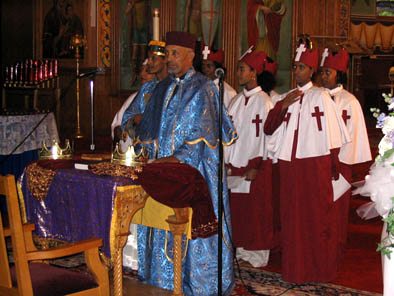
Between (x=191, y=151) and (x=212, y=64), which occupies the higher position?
(x=212, y=64)

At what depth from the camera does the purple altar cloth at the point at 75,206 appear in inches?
159

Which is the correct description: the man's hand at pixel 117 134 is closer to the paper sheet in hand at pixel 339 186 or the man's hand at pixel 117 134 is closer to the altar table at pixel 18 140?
the altar table at pixel 18 140

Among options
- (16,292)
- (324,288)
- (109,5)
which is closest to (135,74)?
(109,5)

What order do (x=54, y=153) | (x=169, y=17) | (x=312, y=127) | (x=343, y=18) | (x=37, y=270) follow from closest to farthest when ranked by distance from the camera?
(x=37, y=270) → (x=54, y=153) → (x=312, y=127) → (x=343, y=18) → (x=169, y=17)

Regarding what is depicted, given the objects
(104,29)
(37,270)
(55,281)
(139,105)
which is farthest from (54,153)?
(104,29)

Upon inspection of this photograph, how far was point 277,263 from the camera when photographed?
6.57 metres

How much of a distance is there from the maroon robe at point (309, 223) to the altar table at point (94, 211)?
4.79 feet

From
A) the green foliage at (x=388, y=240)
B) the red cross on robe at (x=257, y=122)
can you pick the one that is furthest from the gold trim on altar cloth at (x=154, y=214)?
the red cross on robe at (x=257, y=122)

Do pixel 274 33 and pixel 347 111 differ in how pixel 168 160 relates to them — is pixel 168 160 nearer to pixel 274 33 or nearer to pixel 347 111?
pixel 347 111

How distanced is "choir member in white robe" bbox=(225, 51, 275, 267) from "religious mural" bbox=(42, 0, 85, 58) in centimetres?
790

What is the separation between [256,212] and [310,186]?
103cm

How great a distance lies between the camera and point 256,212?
21.6 ft

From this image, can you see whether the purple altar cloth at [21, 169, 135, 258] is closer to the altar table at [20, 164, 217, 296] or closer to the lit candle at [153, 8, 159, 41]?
the altar table at [20, 164, 217, 296]

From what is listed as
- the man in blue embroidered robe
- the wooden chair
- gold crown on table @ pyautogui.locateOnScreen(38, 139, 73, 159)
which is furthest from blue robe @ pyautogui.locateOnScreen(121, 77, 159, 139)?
the wooden chair
